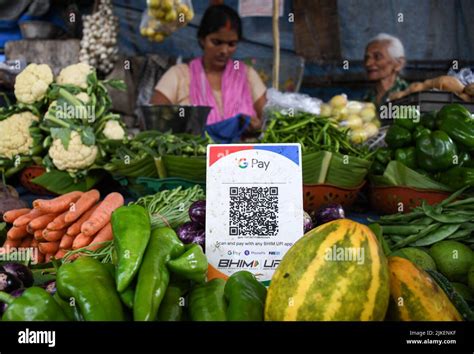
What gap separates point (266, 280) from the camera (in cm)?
Answer: 160

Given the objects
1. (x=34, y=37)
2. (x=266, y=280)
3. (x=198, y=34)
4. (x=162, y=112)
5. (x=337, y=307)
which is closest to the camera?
(x=337, y=307)

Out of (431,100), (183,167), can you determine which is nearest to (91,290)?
(183,167)

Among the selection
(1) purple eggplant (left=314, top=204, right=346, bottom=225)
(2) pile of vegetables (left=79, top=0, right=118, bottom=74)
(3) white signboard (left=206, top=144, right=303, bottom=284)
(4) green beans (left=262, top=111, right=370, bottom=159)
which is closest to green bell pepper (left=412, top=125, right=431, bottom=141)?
(4) green beans (left=262, top=111, right=370, bottom=159)

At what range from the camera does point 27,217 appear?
246 centimetres

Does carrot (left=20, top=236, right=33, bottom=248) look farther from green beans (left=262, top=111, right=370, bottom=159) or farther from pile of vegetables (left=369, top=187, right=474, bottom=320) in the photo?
pile of vegetables (left=369, top=187, right=474, bottom=320)

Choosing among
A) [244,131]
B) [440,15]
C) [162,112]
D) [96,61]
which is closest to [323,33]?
[440,15]

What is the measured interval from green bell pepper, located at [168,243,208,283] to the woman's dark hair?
4.14m

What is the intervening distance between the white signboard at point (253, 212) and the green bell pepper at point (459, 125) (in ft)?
4.97

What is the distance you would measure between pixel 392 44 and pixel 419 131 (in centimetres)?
275

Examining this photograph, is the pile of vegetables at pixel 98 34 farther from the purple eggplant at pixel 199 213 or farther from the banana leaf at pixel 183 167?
the purple eggplant at pixel 199 213

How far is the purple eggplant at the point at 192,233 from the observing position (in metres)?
1.83

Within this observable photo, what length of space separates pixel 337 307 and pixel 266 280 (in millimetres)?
534

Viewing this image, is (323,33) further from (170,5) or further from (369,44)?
(170,5)

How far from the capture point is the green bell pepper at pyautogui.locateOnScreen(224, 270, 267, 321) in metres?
1.17
